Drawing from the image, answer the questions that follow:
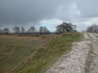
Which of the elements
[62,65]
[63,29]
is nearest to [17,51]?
[63,29]

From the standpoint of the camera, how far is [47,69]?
874cm

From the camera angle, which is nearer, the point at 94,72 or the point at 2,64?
the point at 94,72

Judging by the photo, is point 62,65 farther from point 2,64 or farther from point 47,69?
point 2,64

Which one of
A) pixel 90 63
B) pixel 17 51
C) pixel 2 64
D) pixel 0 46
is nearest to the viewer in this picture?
pixel 90 63

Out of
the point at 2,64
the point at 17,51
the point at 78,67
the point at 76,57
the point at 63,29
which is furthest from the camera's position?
the point at 63,29

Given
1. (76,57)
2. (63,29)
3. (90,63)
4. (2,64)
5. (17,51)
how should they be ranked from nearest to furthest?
(90,63) → (76,57) → (2,64) → (17,51) → (63,29)

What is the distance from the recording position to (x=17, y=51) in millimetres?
32719

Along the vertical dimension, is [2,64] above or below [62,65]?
below

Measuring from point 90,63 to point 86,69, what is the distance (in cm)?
100

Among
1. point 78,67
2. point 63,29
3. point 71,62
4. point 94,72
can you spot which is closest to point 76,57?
point 71,62

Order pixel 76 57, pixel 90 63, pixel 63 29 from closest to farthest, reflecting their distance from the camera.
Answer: pixel 90 63 < pixel 76 57 < pixel 63 29

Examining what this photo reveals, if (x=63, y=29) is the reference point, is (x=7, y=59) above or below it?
below

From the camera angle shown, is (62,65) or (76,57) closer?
(62,65)

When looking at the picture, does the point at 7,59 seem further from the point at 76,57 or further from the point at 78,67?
the point at 78,67
